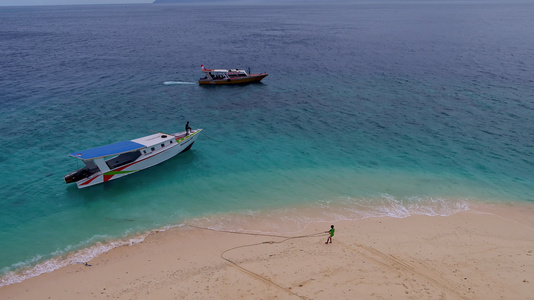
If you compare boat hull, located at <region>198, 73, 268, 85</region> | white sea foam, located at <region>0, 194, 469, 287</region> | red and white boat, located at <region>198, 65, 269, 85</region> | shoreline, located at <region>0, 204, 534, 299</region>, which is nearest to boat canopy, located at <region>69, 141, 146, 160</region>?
white sea foam, located at <region>0, 194, 469, 287</region>

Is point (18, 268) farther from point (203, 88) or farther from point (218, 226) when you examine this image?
point (203, 88)

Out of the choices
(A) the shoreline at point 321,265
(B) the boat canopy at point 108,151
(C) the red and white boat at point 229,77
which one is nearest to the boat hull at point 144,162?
(B) the boat canopy at point 108,151

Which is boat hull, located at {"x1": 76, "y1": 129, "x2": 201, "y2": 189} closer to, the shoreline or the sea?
the sea

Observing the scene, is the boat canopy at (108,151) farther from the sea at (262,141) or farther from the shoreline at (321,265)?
the shoreline at (321,265)

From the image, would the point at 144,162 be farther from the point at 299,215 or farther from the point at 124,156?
the point at 299,215

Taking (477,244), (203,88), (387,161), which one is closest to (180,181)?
(387,161)
